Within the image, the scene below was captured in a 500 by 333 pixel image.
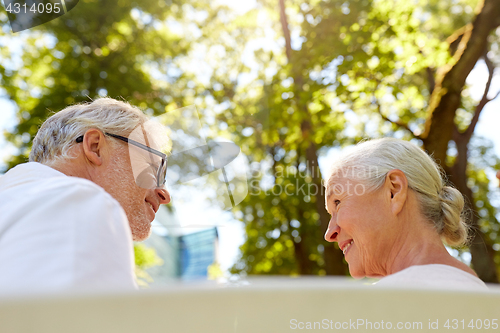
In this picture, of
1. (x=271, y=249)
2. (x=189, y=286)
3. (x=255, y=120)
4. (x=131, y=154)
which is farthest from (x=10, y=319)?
(x=271, y=249)

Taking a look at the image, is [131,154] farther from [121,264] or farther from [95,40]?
[95,40]

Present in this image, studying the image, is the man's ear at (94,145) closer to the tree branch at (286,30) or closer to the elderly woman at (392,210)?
the elderly woman at (392,210)

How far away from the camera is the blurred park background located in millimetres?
6664

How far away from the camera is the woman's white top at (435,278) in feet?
4.94

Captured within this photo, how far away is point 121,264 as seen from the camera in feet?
3.55

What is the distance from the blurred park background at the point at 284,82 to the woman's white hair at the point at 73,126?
4.29 meters

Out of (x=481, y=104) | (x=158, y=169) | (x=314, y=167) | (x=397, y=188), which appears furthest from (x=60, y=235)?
(x=481, y=104)

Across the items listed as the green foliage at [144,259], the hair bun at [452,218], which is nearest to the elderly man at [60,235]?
the hair bun at [452,218]

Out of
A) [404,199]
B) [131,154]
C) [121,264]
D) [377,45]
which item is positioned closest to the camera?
[121,264]

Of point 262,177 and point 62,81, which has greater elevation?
point 62,81

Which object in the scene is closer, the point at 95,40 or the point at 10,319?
the point at 10,319

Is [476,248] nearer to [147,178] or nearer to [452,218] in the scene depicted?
[452,218]

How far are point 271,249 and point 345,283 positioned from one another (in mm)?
11118

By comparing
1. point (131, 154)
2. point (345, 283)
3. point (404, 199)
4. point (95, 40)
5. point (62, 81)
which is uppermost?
point (95, 40)
